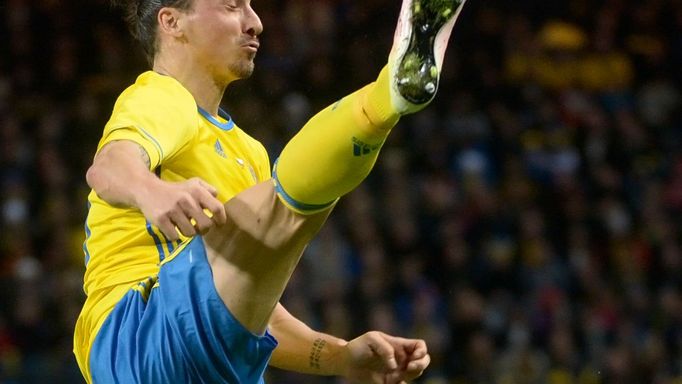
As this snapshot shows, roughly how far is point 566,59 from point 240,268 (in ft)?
21.5

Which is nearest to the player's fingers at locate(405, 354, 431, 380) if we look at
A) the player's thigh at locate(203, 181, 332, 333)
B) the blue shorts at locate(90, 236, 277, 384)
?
the blue shorts at locate(90, 236, 277, 384)

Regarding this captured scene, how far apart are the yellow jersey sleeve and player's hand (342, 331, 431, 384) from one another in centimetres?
76

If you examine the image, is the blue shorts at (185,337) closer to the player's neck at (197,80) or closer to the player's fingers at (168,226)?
the player's fingers at (168,226)

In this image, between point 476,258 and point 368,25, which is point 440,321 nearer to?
point 476,258

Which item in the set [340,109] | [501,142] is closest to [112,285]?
[340,109]

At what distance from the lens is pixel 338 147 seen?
269cm

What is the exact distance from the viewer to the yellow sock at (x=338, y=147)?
2668 mm

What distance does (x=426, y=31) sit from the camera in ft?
8.89

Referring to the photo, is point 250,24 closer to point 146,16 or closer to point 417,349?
point 146,16

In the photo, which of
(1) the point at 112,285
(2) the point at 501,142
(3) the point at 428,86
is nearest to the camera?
(3) the point at 428,86

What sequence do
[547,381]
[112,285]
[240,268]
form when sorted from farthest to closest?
[547,381], [112,285], [240,268]

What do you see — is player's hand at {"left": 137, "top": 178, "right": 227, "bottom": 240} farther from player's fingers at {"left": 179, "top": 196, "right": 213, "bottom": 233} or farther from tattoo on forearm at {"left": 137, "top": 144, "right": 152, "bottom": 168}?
tattoo on forearm at {"left": 137, "top": 144, "right": 152, "bottom": 168}

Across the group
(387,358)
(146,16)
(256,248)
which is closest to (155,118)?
(256,248)

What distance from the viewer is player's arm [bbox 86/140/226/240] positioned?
2535mm
